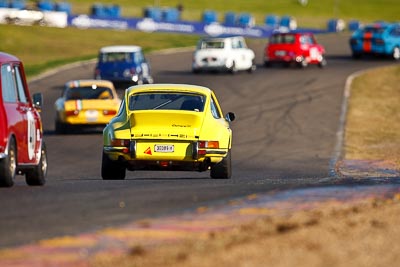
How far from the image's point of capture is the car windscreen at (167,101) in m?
17.5

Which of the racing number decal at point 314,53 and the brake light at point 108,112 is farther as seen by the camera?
the racing number decal at point 314,53

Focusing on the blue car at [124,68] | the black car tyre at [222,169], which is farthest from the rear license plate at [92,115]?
the black car tyre at [222,169]

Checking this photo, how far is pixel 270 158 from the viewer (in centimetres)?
2628

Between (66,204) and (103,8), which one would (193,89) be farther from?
(103,8)

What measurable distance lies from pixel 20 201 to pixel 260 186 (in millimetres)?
2619

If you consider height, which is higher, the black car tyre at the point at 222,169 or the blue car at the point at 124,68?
the black car tyre at the point at 222,169

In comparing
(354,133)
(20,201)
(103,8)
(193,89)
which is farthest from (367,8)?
(20,201)

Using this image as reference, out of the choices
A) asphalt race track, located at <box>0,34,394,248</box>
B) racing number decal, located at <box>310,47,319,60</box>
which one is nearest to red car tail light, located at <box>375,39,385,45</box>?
asphalt race track, located at <box>0,34,394,248</box>

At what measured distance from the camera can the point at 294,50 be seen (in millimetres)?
49281

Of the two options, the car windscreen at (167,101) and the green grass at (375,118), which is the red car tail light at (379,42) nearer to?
the green grass at (375,118)

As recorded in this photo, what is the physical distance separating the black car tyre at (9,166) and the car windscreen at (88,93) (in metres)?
16.8

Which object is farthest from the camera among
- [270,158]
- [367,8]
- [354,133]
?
[367,8]

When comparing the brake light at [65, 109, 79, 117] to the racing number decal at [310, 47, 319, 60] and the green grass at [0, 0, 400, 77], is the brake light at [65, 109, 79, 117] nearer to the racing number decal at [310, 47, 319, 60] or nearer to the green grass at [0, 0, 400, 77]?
the green grass at [0, 0, 400, 77]

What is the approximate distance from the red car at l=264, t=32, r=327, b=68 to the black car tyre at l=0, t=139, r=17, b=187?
35.6 meters
